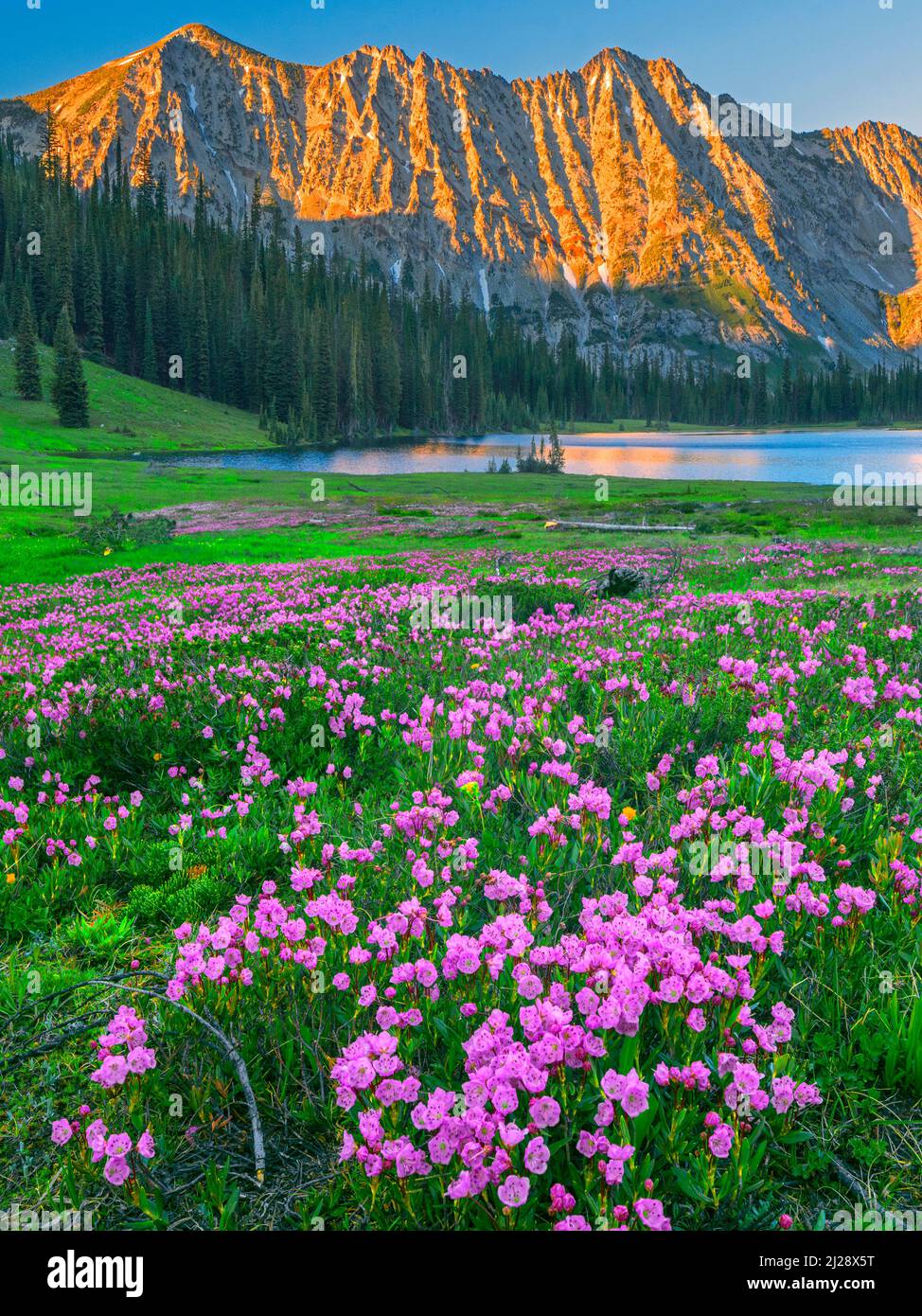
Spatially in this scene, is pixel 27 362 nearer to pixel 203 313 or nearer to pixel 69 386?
pixel 69 386

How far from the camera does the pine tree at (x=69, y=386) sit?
9238cm

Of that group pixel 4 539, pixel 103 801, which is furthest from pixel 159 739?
pixel 4 539

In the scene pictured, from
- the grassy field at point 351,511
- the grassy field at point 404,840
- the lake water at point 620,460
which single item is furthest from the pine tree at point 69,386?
the grassy field at point 404,840

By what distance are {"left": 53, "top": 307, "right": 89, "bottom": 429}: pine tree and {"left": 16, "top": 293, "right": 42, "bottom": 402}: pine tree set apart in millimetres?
8584

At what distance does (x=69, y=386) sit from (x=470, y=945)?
10823 cm

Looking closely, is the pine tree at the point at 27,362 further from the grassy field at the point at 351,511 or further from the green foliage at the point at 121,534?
the green foliage at the point at 121,534

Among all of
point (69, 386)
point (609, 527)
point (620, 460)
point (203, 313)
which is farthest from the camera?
point (203, 313)

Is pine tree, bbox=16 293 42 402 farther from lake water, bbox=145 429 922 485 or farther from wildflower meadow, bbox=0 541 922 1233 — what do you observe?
wildflower meadow, bbox=0 541 922 1233

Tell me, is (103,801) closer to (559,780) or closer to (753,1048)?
(559,780)

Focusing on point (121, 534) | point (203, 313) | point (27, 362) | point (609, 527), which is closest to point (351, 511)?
point (121, 534)

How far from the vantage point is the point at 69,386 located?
3644 inches

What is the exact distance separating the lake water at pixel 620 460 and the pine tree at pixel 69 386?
18.3 meters

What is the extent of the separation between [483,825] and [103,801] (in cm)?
320
